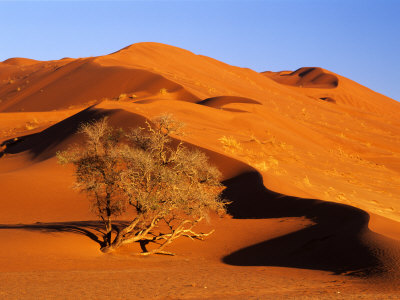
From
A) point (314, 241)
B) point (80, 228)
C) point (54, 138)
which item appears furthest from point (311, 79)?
point (314, 241)

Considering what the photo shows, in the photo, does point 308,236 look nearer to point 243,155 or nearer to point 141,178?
point 141,178

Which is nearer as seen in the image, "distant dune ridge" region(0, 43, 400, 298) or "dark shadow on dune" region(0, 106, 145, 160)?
"distant dune ridge" region(0, 43, 400, 298)

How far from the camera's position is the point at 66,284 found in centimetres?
923

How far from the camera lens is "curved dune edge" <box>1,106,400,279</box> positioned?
1109 cm

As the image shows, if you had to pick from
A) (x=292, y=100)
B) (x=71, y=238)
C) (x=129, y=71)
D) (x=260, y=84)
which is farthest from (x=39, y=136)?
(x=260, y=84)

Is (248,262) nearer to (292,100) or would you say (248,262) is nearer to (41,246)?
(41,246)

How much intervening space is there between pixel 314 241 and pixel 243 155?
1350 cm

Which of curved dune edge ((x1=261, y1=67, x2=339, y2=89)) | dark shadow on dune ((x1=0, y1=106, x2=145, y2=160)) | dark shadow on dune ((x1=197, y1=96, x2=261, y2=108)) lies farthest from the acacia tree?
curved dune edge ((x1=261, y1=67, x2=339, y2=89))

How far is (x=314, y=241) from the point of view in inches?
526

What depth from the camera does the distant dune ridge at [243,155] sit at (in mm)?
13391

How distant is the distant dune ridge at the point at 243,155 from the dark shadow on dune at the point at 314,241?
4cm

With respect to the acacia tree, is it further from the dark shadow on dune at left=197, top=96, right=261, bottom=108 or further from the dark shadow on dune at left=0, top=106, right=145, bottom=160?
the dark shadow on dune at left=197, top=96, right=261, bottom=108

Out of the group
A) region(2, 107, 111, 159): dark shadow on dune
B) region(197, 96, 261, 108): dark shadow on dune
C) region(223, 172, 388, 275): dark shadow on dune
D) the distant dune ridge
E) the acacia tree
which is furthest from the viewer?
region(197, 96, 261, 108): dark shadow on dune

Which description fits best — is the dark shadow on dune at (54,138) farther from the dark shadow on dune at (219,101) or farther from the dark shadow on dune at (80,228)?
the dark shadow on dune at (80,228)
